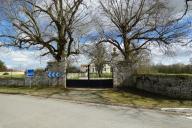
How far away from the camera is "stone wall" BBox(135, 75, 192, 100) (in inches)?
862

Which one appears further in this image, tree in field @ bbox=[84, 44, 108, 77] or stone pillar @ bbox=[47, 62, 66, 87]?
tree in field @ bbox=[84, 44, 108, 77]

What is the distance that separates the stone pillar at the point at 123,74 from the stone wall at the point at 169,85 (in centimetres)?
201

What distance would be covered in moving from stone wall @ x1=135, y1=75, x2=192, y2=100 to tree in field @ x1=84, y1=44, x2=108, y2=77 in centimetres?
1403

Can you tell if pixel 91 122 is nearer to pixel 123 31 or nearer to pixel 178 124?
pixel 178 124

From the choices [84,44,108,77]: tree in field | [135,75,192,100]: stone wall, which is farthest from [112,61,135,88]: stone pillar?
[84,44,108,77]: tree in field

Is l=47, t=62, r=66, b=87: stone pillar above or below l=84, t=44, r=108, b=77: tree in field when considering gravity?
below

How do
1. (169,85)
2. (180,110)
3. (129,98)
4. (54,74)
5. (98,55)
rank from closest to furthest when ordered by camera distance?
(180,110)
(129,98)
(169,85)
(54,74)
(98,55)

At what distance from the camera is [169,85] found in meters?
23.5

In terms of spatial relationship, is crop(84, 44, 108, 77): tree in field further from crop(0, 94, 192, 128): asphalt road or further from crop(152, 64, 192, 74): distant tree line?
crop(0, 94, 192, 128): asphalt road

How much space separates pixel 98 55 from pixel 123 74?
20151 mm

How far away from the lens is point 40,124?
1303 cm

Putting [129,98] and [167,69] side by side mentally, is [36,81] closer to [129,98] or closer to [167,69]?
[167,69]

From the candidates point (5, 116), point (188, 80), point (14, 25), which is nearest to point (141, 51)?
point (14, 25)

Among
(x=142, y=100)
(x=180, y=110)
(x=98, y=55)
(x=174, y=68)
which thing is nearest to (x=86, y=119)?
(x=180, y=110)
